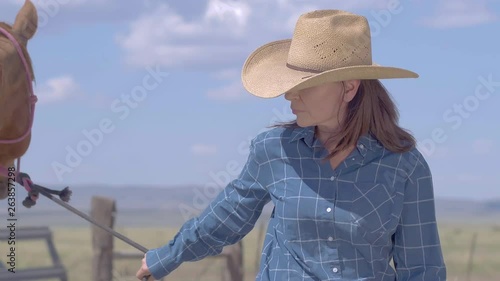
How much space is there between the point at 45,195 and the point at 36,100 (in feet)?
1.25

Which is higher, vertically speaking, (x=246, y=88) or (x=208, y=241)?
(x=246, y=88)


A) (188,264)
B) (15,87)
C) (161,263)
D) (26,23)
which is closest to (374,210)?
(161,263)

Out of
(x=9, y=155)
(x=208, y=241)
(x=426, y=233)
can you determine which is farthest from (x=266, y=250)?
(x=9, y=155)

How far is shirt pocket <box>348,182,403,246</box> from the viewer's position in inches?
115

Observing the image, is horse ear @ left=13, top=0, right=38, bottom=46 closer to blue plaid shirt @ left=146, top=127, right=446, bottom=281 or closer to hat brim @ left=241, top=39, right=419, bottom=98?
hat brim @ left=241, top=39, right=419, bottom=98

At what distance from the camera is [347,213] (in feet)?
9.62

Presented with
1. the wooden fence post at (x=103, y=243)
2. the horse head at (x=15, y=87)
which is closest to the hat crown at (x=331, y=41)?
the horse head at (x=15, y=87)

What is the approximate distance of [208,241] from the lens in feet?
10.7

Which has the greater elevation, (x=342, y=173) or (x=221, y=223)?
(x=342, y=173)

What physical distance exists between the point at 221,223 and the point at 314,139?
1.43ft

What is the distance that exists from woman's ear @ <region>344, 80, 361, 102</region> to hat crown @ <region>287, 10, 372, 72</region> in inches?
2.1

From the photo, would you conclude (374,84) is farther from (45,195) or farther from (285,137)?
(45,195)

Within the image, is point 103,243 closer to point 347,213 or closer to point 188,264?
point 347,213

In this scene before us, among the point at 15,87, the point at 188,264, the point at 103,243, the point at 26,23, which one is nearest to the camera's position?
the point at 15,87
